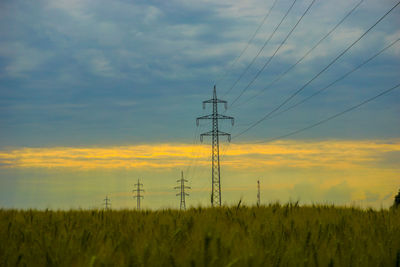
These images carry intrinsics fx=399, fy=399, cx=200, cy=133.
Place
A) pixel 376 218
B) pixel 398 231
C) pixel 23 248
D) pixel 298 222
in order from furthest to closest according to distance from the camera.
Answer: pixel 376 218
pixel 298 222
pixel 398 231
pixel 23 248

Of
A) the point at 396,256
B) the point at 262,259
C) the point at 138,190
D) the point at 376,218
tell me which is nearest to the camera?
the point at 262,259

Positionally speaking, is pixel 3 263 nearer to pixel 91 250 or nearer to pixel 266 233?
pixel 91 250

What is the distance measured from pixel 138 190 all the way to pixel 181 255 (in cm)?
3870

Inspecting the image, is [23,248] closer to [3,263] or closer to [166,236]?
[3,263]

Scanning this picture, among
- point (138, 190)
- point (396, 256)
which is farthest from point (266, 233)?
point (138, 190)

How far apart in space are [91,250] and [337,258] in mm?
2039

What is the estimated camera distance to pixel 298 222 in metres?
5.39

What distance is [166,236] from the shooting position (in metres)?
4.10

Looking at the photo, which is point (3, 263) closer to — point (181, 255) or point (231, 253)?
point (181, 255)

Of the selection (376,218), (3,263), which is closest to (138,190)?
(376,218)

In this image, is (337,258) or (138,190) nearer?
(337,258)

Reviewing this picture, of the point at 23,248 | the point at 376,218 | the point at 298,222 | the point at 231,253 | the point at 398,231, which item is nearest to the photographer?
the point at 231,253

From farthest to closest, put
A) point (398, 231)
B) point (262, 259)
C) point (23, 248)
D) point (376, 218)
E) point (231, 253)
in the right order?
1. point (376, 218)
2. point (398, 231)
3. point (23, 248)
4. point (231, 253)
5. point (262, 259)

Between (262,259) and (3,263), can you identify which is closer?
(262,259)
